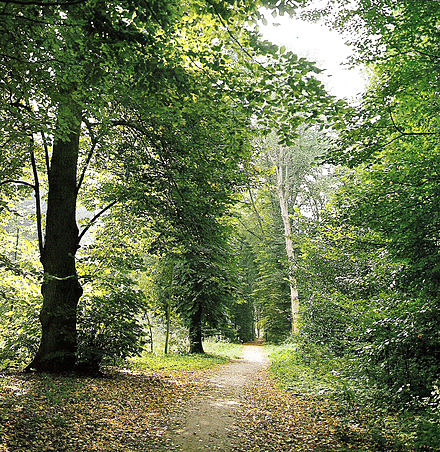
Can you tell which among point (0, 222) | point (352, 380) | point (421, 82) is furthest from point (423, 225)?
point (0, 222)

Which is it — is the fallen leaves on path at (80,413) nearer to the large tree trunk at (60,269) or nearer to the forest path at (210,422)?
the forest path at (210,422)

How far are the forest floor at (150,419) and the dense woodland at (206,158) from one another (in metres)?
0.90

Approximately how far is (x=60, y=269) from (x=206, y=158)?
4.26 metres

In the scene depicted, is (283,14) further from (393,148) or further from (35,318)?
(35,318)

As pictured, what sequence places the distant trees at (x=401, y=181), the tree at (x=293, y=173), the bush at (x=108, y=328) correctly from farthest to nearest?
the tree at (x=293, y=173) → the bush at (x=108, y=328) → the distant trees at (x=401, y=181)

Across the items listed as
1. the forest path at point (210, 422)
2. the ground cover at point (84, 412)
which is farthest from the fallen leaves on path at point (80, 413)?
the forest path at point (210, 422)

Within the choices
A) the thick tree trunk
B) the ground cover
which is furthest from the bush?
the thick tree trunk

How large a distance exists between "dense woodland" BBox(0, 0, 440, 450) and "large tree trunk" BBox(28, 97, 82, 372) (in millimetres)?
33

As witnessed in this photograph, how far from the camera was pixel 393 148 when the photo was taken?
5461mm

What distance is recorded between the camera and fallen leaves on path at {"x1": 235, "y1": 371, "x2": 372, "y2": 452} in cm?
480

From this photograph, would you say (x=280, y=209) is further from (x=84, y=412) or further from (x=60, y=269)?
(x=84, y=412)

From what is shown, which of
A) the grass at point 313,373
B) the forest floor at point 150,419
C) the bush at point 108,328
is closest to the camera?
the forest floor at point 150,419

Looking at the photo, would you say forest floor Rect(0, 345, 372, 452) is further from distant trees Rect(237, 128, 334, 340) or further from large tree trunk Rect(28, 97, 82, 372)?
distant trees Rect(237, 128, 334, 340)

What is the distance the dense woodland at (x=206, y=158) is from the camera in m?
4.46
